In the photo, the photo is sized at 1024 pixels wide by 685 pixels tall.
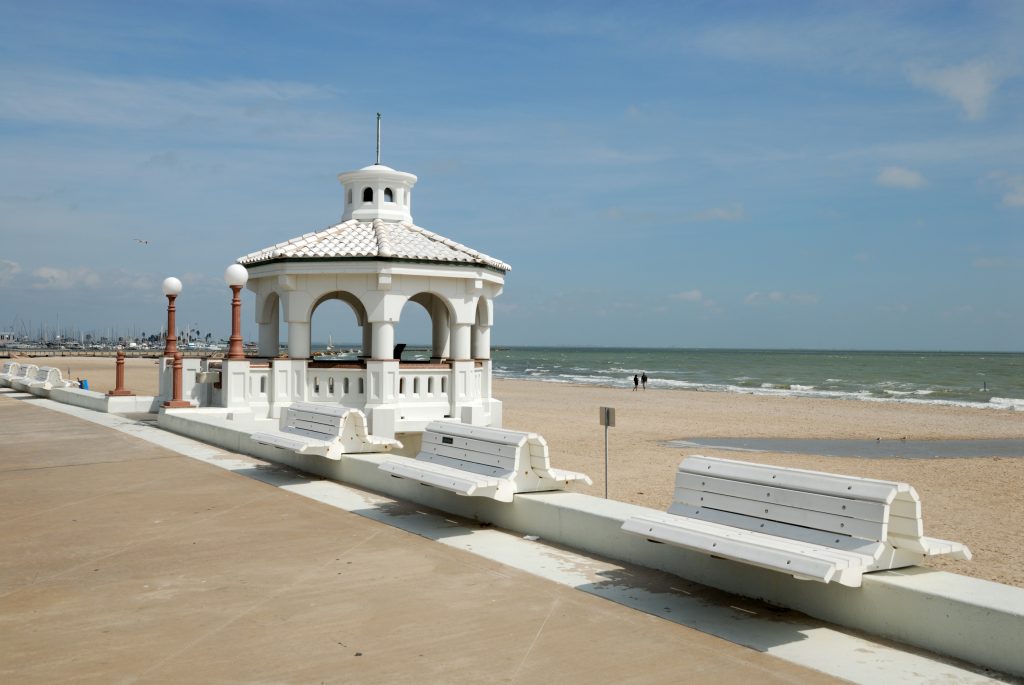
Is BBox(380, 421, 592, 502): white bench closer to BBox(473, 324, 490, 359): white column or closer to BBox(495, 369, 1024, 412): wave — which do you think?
BBox(473, 324, 490, 359): white column

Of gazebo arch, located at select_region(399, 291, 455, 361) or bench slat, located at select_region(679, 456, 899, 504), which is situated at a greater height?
gazebo arch, located at select_region(399, 291, 455, 361)

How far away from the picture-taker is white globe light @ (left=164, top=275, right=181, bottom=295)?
18889 mm

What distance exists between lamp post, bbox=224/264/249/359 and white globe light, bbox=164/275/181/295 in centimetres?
313

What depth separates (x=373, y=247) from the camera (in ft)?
53.0

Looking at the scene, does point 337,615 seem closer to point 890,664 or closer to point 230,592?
point 230,592

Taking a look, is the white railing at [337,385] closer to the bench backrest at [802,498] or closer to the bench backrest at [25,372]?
the bench backrest at [802,498]

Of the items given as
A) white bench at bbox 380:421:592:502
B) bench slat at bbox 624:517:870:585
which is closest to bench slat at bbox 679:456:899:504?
bench slat at bbox 624:517:870:585

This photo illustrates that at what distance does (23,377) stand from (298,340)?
57.8 ft

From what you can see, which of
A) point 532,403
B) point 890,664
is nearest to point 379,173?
point 890,664

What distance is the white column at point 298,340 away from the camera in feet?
54.1

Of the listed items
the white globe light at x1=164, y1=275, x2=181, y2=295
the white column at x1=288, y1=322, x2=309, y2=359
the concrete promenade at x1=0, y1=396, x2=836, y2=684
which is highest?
the white globe light at x1=164, y1=275, x2=181, y2=295

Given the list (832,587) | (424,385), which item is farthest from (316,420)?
(832,587)

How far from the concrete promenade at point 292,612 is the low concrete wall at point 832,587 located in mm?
801

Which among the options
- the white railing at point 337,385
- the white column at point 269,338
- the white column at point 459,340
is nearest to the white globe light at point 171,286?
the white column at point 269,338
